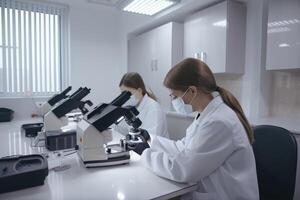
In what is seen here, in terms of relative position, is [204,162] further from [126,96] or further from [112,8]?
[112,8]

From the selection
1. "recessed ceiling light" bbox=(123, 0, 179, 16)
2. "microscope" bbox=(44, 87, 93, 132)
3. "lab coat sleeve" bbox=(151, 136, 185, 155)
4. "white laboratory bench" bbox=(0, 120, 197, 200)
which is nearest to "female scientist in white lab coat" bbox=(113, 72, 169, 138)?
"microscope" bbox=(44, 87, 93, 132)

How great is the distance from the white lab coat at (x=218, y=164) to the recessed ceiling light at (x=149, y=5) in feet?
5.50

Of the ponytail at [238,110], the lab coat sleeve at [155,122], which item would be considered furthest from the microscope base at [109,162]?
the lab coat sleeve at [155,122]

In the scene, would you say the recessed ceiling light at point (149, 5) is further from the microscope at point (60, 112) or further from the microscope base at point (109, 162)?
the microscope base at point (109, 162)

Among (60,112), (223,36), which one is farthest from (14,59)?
(223,36)

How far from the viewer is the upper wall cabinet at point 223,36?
2.16 m

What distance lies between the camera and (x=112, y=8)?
3.87 metres

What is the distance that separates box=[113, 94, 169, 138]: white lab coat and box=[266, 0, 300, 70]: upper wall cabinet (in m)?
1.08

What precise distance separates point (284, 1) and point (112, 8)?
9.18ft

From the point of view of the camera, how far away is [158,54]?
117 inches

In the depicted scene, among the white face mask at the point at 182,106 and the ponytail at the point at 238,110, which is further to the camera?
the white face mask at the point at 182,106

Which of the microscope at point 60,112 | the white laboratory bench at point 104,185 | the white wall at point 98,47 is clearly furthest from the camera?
the white wall at point 98,47

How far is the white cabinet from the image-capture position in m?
2.76

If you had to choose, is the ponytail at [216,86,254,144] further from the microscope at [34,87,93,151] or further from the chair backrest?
the microscope at [34,87,93,151]
